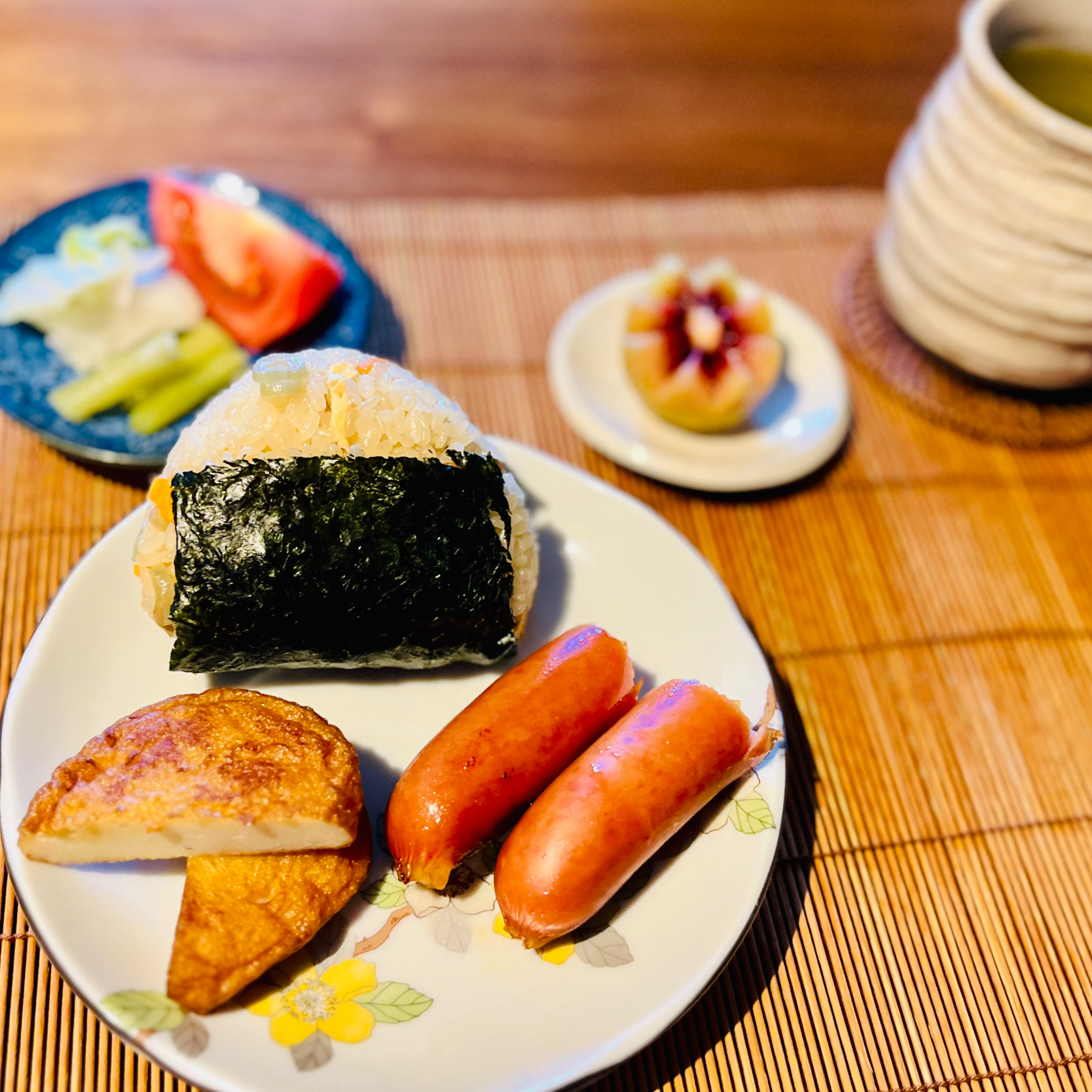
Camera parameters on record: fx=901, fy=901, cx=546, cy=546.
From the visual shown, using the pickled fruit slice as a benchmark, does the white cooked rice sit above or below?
above

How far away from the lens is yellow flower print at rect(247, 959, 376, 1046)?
4.16 feet

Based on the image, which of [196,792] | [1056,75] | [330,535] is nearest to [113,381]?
[330,535]

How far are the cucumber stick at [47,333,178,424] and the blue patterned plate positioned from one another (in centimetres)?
3

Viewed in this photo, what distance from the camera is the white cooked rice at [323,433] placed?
1600 millimetres

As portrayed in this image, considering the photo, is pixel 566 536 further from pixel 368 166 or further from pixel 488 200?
pixel 368 166

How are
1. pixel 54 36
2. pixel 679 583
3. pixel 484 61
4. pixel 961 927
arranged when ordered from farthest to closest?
pixel 484 61
pixel 54 36
pixel 679 583
pixel 961 927

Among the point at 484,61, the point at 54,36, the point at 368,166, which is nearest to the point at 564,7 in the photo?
the point at 484,61

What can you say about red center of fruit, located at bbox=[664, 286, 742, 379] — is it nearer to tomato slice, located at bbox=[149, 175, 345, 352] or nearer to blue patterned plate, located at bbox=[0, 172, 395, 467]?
blue patterned plate, located at bbox=[0, 172, 395, 467]

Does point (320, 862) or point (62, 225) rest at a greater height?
point (62, 225)

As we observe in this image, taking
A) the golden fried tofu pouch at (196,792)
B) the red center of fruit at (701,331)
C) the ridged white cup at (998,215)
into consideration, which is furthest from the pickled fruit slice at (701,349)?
the golden fried tofu pouch at (196,792)

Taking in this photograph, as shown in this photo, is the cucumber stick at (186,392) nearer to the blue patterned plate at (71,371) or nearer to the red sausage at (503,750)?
the blue patterned plate at (71,371)

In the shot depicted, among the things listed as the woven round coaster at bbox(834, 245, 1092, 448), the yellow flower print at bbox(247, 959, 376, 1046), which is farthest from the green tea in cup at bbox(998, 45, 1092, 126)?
the yellow flower print at bbox(247, 959, 376, 1046)

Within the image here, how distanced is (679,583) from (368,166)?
194 cm

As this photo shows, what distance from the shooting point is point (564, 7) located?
367cm
